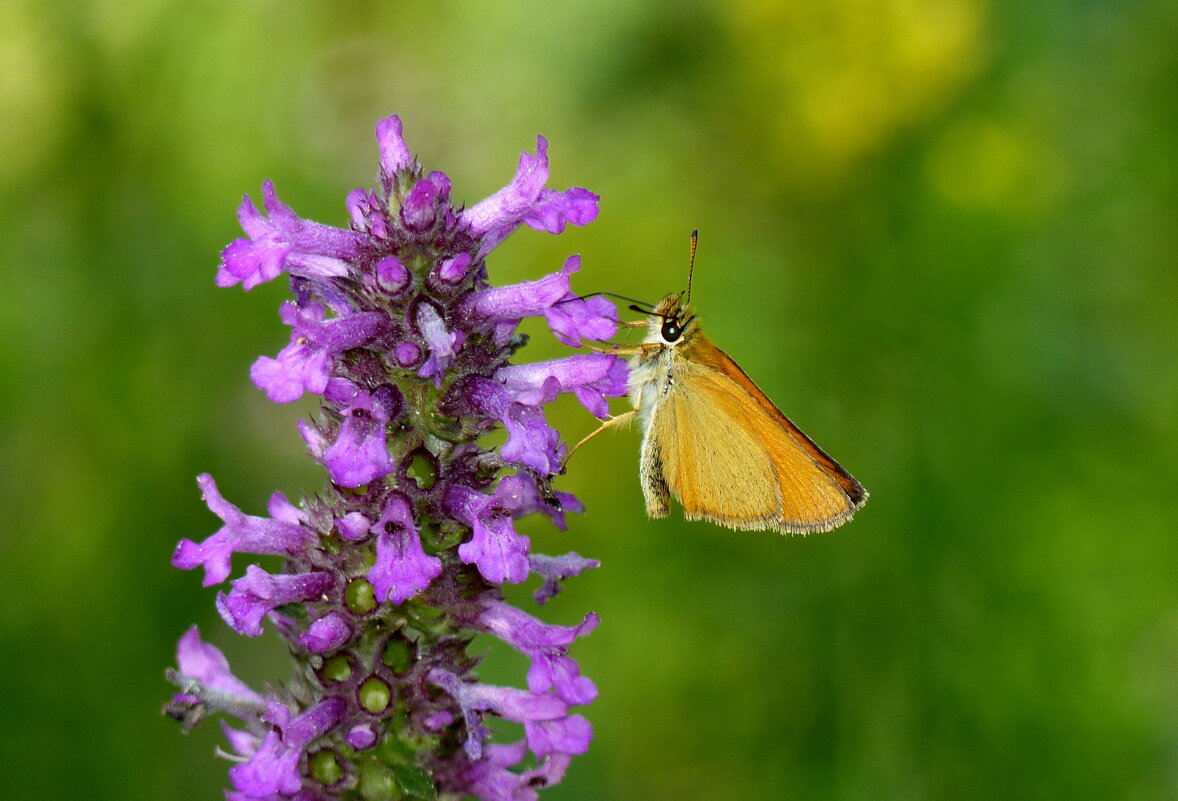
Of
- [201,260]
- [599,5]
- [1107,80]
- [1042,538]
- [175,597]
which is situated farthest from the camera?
[599,5]

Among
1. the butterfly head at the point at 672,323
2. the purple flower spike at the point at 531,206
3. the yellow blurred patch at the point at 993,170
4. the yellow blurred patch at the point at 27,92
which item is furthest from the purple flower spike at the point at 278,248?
the yellow blurred patch at the point at 993,170

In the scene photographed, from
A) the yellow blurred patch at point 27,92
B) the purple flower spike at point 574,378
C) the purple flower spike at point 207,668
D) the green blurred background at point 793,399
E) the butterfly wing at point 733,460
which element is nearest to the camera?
the purple flower spike at point 574,378

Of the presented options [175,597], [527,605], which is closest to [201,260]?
[175,597]

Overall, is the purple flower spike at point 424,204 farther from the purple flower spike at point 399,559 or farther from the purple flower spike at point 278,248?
the purple flower spike at point 399,559

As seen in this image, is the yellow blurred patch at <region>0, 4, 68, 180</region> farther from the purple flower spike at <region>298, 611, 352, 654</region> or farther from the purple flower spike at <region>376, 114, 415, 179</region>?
the purple flower spike at <region>298, 611, 352, 654</region>

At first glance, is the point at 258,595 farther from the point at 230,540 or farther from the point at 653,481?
the point at 653,481

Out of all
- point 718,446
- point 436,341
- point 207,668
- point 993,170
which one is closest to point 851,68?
point 993,170

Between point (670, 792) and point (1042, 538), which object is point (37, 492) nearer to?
point (670, 792)
